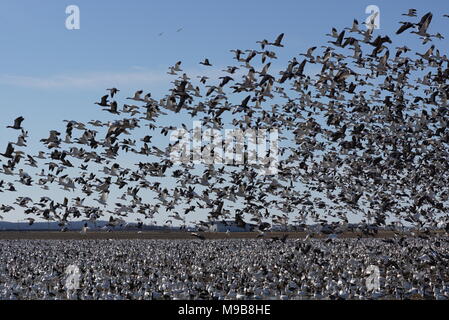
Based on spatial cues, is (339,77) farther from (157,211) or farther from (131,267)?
(131,267)

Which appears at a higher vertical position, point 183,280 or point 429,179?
point 429,179

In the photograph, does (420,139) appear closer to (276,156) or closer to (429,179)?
(429,179)

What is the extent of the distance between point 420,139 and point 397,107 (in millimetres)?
2281

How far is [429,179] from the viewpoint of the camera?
3422 cm

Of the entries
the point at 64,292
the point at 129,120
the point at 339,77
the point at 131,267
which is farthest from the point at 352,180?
the point at 131,267

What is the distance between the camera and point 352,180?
3281 cm

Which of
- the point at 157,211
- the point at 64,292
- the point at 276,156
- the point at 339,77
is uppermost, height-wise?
the point at 339,77

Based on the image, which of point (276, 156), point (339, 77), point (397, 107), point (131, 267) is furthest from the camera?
point (131, 267)

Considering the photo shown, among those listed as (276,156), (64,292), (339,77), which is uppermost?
(339,77)

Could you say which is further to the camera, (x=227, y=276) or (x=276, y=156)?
(x=227, y=276)

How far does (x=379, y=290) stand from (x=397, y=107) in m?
8.40

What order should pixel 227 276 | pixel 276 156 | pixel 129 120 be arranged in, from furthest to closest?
pixel 227 276 < pixel 276 156 < pixel 129 120
